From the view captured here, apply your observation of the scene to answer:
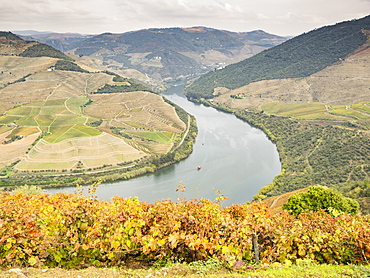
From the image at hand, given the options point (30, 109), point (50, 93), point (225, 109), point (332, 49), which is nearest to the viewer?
point (30, 109)

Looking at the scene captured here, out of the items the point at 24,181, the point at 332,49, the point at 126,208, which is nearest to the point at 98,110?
the point at 24,181

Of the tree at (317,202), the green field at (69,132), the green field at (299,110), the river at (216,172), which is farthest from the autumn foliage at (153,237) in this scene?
the green field at (299,110)

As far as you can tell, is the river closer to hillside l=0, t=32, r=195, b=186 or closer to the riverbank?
the riverbank

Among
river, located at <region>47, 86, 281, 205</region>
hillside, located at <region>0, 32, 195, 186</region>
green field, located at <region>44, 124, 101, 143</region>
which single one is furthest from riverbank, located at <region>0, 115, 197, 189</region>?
green field, located at <region>44, 124, 101, 143</region>

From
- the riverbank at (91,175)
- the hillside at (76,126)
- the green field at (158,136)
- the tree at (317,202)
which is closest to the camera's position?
the tree at (317,202)

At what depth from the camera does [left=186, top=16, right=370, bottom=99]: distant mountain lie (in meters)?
128

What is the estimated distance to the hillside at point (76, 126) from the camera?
52.5m

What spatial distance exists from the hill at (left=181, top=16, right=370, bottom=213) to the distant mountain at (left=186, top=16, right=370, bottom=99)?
15.7 inches

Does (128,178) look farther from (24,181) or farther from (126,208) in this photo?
(126,208)

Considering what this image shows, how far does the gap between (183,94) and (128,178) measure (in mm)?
97504

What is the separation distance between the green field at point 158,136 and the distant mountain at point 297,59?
60.6 meters

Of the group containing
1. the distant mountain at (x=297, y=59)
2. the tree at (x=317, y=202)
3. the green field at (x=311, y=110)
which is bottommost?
the tree at (x=317, y=202)

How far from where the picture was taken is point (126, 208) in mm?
6754

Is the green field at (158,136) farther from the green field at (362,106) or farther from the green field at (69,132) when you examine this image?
the green field at (362,106)
